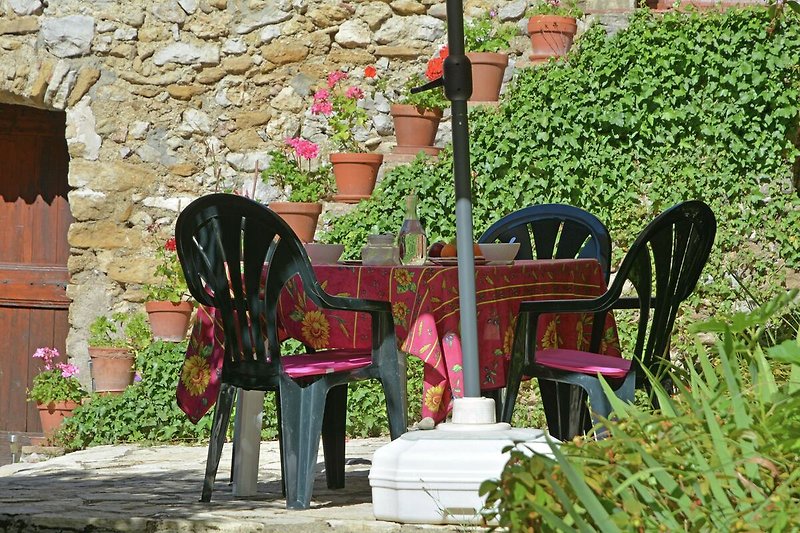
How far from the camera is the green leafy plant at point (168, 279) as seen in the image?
6719 mm

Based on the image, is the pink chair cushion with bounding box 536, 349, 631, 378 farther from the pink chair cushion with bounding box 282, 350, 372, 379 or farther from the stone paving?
the stone paving

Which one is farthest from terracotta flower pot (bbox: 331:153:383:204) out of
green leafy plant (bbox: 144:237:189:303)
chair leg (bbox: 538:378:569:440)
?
chair leg (bbox: 538:378:569:440)

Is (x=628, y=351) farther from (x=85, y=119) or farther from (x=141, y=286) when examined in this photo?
(x=85, y=119)

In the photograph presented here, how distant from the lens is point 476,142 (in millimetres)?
6430

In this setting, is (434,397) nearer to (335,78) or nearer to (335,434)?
(335,434)

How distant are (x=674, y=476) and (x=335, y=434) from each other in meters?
2.35

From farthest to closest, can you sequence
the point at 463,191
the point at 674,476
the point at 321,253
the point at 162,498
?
1. the point at 321,253
2. the point at 162,498
3. the point at 463,191
4. the point at 674,476

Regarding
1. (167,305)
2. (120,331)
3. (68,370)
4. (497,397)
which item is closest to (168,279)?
(167,305)

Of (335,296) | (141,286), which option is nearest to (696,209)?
(335,296)

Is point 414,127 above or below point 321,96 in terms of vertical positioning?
below

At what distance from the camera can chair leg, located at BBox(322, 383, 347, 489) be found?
3.98m

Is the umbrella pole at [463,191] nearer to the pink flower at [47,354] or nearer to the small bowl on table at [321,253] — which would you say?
the small bowl on table at [321,253]

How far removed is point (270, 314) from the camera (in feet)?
11.1

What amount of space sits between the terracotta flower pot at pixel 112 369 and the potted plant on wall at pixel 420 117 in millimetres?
1878
